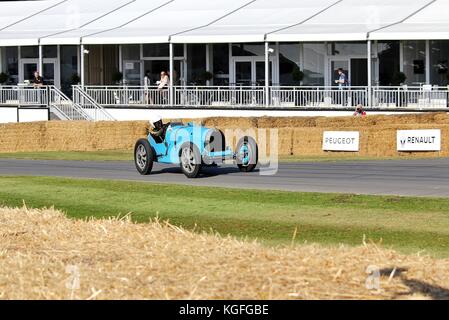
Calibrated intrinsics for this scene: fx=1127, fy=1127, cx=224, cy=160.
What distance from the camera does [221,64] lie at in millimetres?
51562

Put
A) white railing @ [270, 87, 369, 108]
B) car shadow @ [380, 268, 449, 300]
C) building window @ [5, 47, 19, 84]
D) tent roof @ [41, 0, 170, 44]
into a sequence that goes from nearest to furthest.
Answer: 1. car shadow @ [380, 268, 449, 300]
2. white railing @ [270, 87, 369, 108]
3. tent roof @ [41, 0, 170, 44]
4. building window @ [5, 47, 19, 84]

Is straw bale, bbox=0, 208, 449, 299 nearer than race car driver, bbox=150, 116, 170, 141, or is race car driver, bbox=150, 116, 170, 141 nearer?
straw bale, bbox=0, 208, 449, 299

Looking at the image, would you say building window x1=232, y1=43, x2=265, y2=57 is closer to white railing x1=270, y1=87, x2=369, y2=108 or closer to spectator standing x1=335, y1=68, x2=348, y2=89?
white railing x1=270, y1=87, x2=369, y2=108

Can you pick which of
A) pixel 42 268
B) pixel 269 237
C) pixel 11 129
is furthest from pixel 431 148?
pixel 42 268

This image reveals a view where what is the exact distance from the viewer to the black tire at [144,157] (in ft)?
80.5

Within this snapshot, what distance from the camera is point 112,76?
5362 cm

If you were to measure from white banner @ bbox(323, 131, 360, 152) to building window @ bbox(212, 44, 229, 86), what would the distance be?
63.0 ft

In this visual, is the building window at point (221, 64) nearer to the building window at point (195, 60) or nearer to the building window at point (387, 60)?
the building window at point (195, 60)

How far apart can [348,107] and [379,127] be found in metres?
12.0

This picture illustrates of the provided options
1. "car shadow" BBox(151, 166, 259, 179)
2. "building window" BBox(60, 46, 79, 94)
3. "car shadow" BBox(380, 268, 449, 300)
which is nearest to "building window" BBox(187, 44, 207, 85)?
"building window" BBox(60, 46, 79, 94)

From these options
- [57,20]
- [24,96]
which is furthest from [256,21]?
[57,20]

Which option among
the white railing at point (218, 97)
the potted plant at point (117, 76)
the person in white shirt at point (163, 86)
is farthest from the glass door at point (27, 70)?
the white railing at point (218, 97)

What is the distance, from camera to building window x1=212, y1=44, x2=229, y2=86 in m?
51.3

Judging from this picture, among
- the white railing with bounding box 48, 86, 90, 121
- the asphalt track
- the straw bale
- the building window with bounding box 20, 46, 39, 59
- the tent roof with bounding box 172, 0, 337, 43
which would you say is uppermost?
the tent roof with bounding box 172, 0, 337, 43
